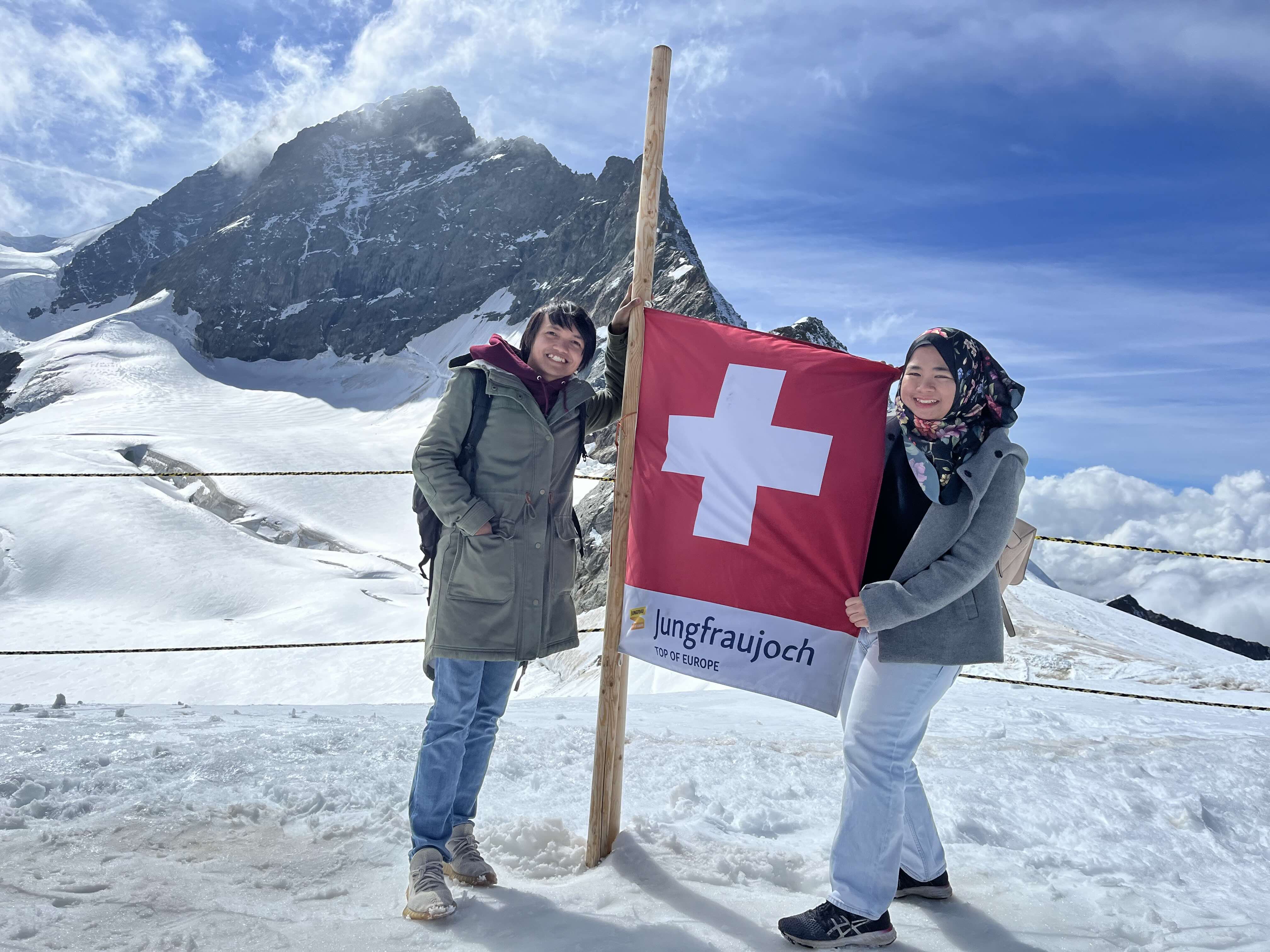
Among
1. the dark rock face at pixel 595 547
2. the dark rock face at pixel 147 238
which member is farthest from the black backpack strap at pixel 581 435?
the dark rock face at pixel 147 238

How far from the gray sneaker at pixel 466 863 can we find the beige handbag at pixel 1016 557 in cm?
210

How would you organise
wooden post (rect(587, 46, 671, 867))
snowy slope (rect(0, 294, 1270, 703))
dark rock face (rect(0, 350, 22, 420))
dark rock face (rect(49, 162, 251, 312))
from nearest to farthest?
wooden post (rect(587, 46, 671, 867)) < snowy slope (rect(0, 294, 1270, 703)) < dark rock face (rect(0, 350, 22, 420)) < dark rock face (rect(49, 162, 251, 312))

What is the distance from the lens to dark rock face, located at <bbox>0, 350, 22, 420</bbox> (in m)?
67.4

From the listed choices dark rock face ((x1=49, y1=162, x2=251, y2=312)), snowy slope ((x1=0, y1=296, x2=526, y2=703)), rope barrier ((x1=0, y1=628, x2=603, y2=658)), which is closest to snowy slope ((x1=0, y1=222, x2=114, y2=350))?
dark rock face ((x1=49, y1=162, x2=251, y2=312))

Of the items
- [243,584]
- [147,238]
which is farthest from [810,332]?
[147,238]

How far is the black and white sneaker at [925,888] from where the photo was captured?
8.93ft

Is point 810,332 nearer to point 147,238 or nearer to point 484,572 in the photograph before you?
point 484,572

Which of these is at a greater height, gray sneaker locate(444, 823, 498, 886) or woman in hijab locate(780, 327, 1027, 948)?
woman in hijab locate(780, 327, 1027, 948)

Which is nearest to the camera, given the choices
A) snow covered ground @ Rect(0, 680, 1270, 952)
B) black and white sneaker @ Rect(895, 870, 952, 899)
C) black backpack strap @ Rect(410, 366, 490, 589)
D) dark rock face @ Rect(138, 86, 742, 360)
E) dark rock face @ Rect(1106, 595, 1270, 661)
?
snow covered ground @ Rect(0, 680, 1270, 952)

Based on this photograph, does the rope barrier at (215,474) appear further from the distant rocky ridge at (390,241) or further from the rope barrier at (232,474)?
the distant rocky ridge at (390,241)

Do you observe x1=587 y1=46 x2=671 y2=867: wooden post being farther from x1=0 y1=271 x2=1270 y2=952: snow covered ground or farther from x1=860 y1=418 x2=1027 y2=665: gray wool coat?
x1=860 y1=418 x2=1027 y2=665: gray wool coat

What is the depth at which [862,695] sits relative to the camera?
2.47 meters

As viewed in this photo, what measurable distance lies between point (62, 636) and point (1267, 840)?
→ 22127mm

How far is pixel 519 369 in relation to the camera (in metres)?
2.89
